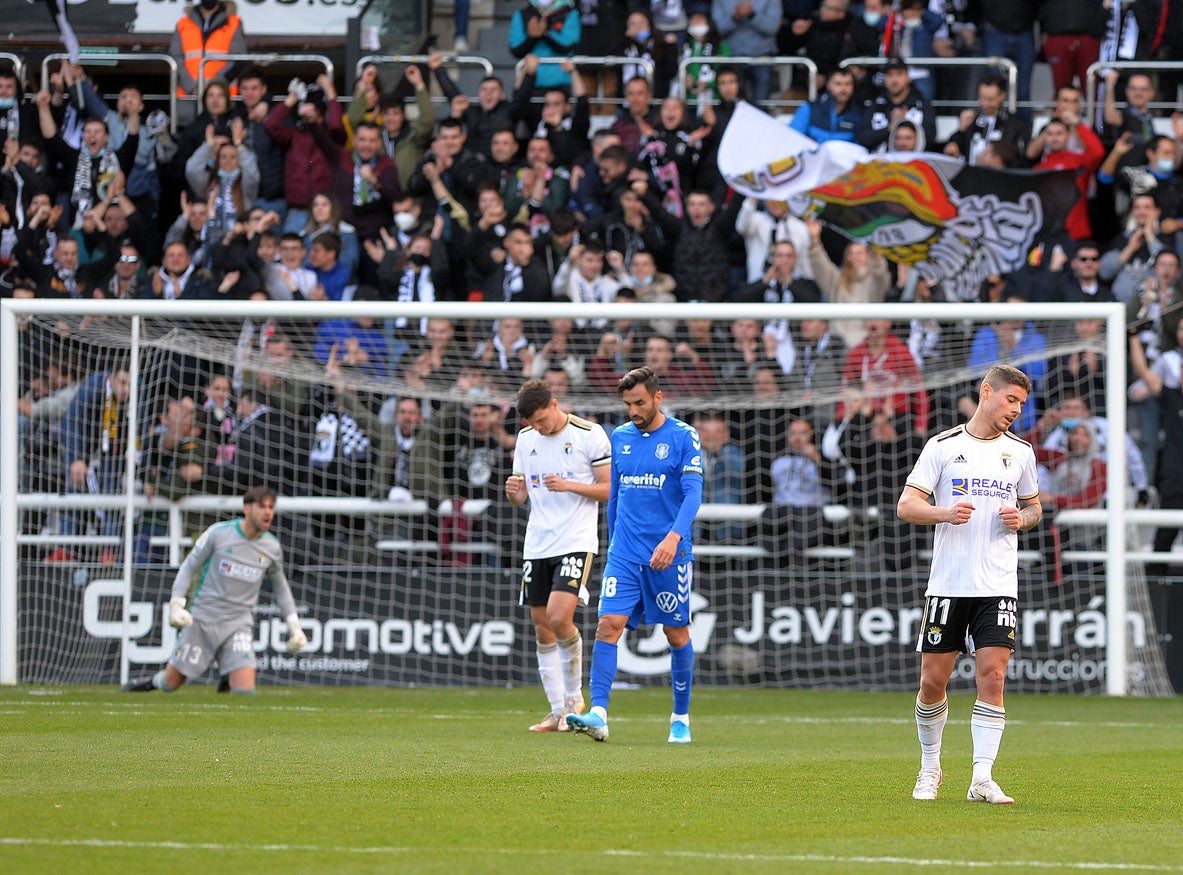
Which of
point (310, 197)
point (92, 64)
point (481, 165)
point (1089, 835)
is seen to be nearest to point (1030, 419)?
point (481, 165)

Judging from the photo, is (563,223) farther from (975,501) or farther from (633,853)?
(633,853)

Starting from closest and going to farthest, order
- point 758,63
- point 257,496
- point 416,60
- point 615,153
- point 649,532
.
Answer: point 649,532 < point 257,496 < point 615,153 < point 758,63 < point 416,60

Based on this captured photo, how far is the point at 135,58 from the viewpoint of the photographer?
2141 centimetres

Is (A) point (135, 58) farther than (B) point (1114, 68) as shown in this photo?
Yes

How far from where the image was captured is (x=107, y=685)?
A: 1606 cm

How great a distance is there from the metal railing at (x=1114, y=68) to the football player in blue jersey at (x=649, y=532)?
10.7m

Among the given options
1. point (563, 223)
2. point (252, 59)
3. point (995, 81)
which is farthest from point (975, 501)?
point (252, 59)

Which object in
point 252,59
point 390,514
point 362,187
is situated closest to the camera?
point 390,514

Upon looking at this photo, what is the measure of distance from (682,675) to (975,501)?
11.8 feet

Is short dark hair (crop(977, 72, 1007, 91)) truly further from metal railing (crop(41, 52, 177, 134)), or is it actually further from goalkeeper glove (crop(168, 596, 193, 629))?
goalkeeper glove (crop(168, 596, 193, 629))

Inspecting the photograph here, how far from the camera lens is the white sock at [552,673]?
1183 cm

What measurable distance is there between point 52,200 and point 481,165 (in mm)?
4920

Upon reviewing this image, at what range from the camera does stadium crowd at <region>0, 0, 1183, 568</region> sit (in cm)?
1658

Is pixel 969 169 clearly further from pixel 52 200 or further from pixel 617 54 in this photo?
pixel 52 200
